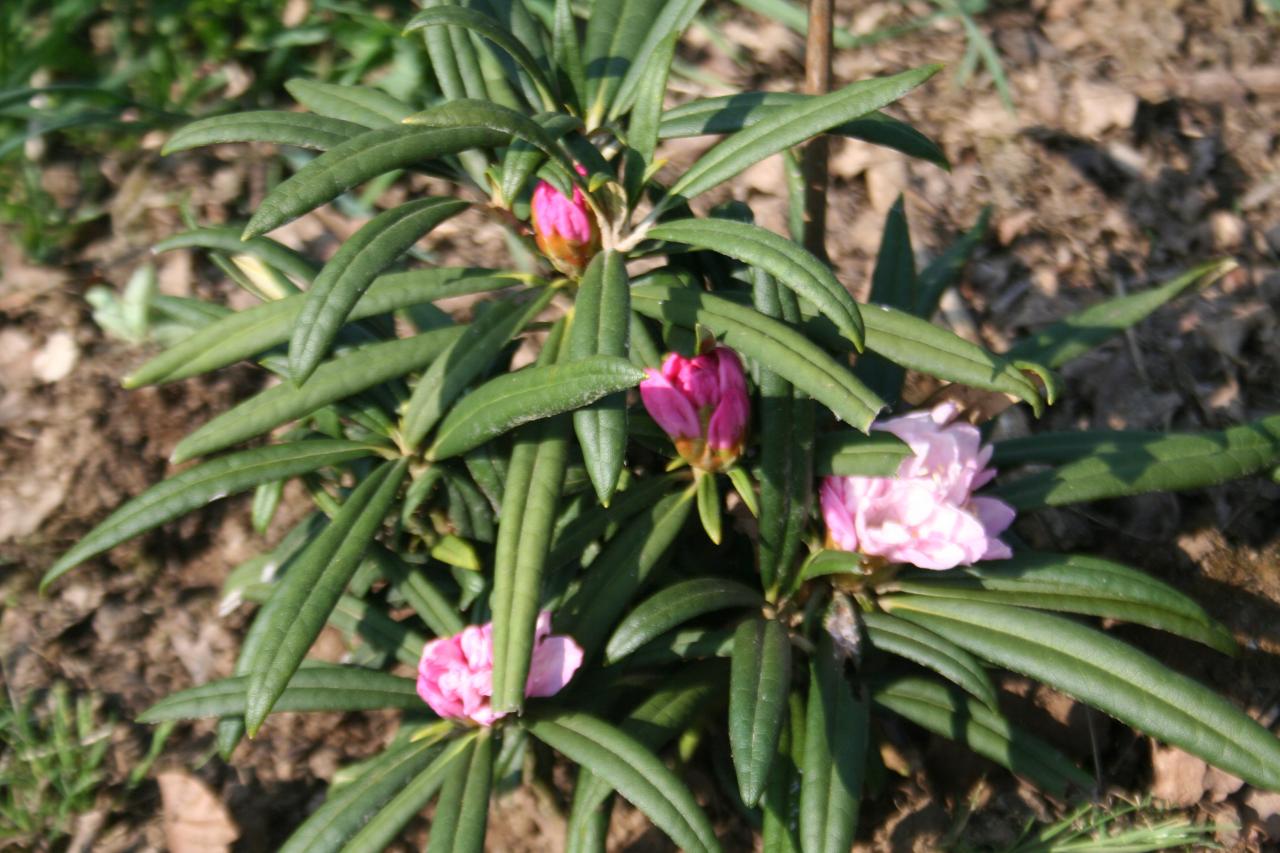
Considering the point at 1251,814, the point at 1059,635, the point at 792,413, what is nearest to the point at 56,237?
the point at 792,413

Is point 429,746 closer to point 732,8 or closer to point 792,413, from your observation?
point 792,413

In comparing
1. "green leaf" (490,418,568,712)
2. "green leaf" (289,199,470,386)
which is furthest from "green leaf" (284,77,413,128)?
"green leaf" (490,418,568,712)

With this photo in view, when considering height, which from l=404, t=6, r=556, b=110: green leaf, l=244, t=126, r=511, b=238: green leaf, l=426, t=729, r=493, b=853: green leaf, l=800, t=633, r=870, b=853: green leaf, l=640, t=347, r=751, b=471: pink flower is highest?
l=404, t=6, r=556, b=110: green leaf

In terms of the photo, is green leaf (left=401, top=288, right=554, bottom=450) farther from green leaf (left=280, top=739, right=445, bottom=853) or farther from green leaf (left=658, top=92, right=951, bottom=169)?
green leaf (left=280, top=739, right=445, bottom=853)

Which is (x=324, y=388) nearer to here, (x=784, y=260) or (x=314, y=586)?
(x=314, y=586)

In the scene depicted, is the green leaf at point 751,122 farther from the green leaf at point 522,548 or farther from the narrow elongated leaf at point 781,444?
the green leaf at point 522,548
